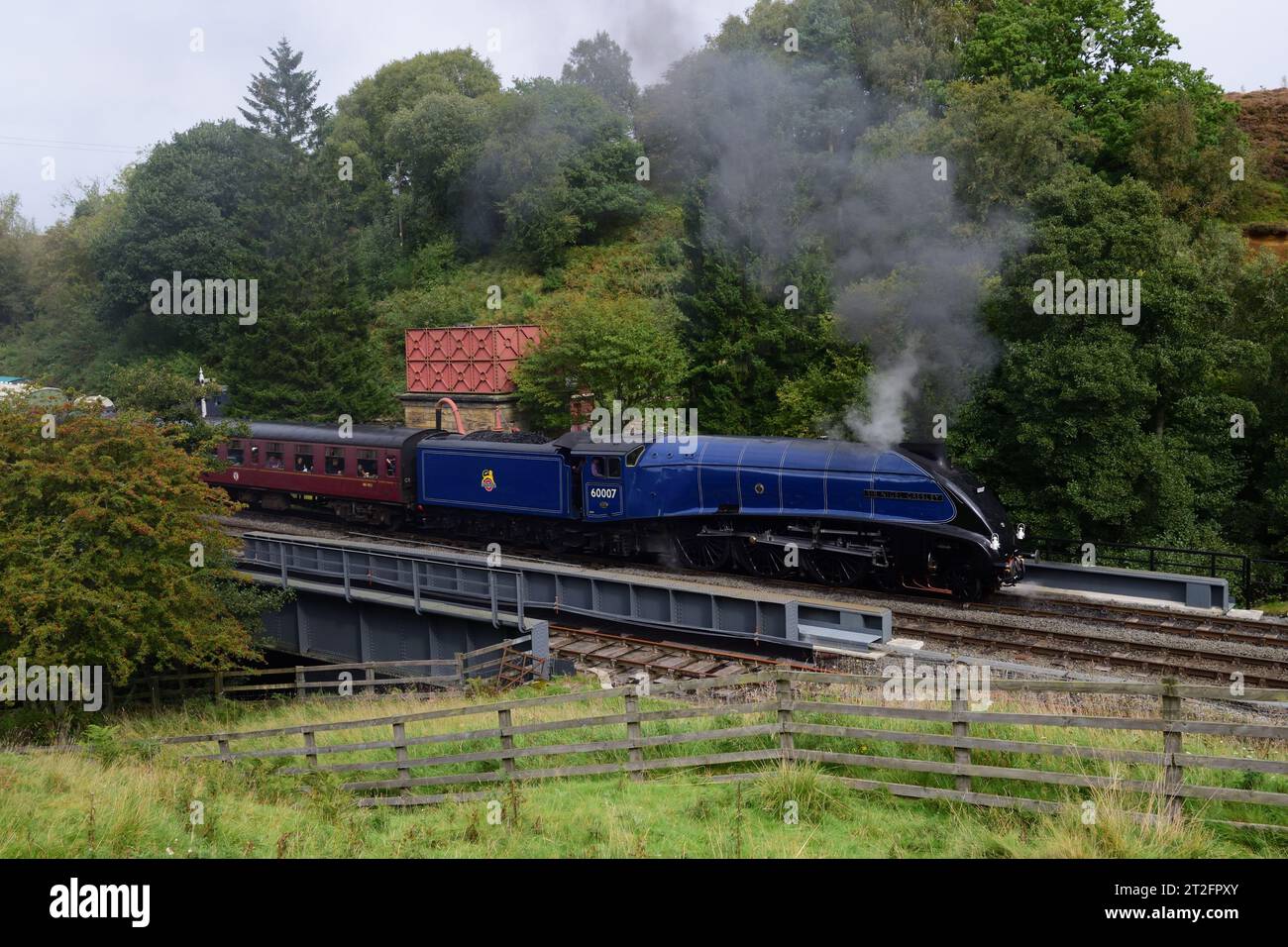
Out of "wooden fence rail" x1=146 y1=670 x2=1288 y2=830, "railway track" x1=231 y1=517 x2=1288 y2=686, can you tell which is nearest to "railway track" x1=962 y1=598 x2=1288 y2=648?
"railway track" x1=231 y1=517 x2=1288 y2=686

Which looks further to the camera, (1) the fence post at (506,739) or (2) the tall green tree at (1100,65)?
(2) the tall green tree at (1100,65)

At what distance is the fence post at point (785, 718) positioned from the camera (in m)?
9.07

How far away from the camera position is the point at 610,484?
74.1ft

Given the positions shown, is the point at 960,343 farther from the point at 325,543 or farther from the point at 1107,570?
the point at 325,543

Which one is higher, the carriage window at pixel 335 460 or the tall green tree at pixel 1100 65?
the tall green tree at pixel 1100 65

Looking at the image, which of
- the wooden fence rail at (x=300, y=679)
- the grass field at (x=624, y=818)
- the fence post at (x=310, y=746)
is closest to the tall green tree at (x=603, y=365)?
the wooden fence rail at (x=300, y=679)

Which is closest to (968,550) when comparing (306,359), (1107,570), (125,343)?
(1107,570)

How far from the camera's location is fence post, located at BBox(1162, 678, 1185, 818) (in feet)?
23.7

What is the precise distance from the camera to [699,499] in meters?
21.7

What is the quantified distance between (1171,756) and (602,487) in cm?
1623

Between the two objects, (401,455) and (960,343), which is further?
(401,455)

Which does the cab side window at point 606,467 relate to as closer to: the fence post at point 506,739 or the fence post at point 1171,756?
the fence post at point 506,739

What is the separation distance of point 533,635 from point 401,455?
11.1 metres

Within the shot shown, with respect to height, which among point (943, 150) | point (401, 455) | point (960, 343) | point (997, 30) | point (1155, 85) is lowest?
point (401, 455)
